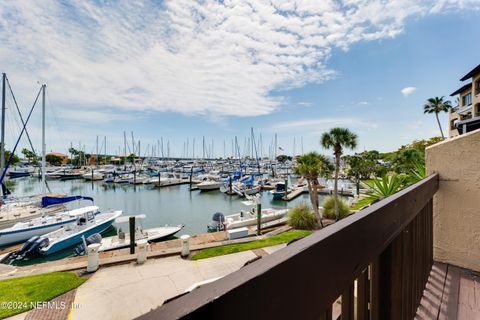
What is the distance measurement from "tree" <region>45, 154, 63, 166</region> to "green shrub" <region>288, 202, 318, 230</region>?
4327 inches

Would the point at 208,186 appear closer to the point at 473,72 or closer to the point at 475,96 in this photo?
the point at 475,96

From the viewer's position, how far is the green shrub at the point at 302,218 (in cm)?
1548

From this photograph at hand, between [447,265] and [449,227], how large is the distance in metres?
0.51

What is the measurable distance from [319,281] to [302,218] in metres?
16.0

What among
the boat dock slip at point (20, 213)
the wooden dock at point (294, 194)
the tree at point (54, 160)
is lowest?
the wooden dock at point (294, 194)

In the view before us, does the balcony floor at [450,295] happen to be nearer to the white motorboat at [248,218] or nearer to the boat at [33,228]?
the white motorboat at [248,218]

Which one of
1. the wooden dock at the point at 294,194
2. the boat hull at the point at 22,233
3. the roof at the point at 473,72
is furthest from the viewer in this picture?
the wooden dock at the point at 294,194

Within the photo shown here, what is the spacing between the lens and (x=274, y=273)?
0.51 metres

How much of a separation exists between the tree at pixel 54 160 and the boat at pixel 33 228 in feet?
321

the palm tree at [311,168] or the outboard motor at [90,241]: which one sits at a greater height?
the palm tree at [311,168]

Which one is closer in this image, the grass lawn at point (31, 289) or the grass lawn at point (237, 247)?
the grass lawn at point (31, 289)

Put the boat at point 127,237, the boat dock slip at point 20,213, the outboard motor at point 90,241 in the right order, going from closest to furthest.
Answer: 1. the outboard motor at point 90,241
2. the boat at point 127,237
3. the boat dock slip at point 20,213

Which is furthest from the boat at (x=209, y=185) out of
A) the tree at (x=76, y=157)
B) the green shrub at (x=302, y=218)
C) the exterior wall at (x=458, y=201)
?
the tree at (x=76, y=157)

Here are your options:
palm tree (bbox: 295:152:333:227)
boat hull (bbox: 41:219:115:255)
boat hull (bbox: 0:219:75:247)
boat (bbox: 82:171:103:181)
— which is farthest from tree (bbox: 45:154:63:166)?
palm tree (bbox: 295:152:333:227)
